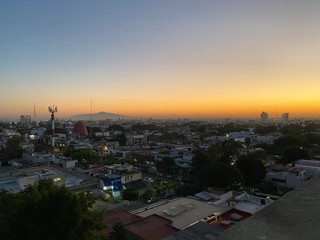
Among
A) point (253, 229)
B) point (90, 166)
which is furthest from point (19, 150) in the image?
point (253, 229)

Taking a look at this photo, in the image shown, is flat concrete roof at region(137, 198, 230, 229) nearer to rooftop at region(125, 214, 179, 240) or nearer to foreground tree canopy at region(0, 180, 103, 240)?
rooftop at region(125, 214, 179, 240)

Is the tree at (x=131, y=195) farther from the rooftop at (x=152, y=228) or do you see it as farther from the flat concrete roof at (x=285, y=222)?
the flat concrete roof at (x=285, y=222)

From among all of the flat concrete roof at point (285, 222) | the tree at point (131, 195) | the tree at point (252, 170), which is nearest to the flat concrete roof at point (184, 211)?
the tree at point (131, 195)

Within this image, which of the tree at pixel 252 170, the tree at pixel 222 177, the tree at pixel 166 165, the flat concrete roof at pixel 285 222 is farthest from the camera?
the tree at pixel 166 165

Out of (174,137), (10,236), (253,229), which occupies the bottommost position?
(174,137)

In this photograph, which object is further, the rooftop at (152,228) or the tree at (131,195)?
the tree at (131,195)

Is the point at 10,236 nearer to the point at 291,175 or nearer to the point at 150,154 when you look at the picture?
the point at 291,175

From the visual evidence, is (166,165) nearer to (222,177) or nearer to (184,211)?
(222,177)

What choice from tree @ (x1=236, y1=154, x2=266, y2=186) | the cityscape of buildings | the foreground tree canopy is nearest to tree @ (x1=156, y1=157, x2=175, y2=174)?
the cityscape of buildings
